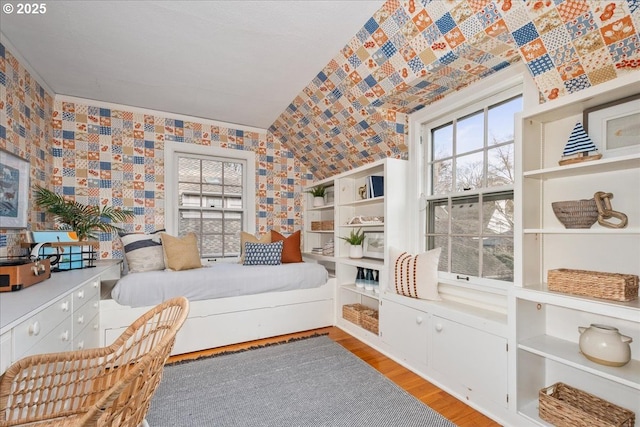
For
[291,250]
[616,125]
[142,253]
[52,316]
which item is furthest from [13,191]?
[616,125]

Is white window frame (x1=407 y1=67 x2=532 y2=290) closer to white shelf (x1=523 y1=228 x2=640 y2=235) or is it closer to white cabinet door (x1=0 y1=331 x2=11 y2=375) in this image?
white shelf (x1=523 y1=228 x2=640 y2=235)

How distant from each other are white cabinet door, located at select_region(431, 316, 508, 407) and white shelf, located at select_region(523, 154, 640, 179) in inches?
37.3

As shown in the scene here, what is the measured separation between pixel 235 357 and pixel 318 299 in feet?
3.35

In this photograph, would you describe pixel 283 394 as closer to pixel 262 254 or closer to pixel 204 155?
pixel 262 254

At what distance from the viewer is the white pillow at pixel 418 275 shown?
228cm

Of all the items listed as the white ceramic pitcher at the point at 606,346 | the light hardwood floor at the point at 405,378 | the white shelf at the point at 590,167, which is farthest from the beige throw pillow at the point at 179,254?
the white ceramic pitcher at the point at 606,346

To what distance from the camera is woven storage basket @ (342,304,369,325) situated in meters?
2.95

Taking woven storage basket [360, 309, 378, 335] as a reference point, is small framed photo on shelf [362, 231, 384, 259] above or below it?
above

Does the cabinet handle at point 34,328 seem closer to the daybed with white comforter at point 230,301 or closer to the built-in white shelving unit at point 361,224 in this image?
the daybed with white comforter at point 230,301

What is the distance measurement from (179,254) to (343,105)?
6.85 ft

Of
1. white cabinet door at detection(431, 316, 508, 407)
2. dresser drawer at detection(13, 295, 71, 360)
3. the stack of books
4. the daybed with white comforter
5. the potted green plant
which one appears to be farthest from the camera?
the stack of books

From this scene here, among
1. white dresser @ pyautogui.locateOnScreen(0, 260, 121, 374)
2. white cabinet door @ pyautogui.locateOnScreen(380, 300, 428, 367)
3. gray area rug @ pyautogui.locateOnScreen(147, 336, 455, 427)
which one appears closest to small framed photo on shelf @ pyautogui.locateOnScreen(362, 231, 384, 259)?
white cabinet door @ pyautogui.locateOnScreen(380, 300, 428, 367)

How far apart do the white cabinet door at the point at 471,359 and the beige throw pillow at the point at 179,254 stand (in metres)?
2.22

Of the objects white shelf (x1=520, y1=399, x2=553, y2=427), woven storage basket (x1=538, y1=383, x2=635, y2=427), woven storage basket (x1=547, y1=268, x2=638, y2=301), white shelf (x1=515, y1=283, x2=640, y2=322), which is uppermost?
woven storage basket (x1=547, y1=268, x2=638, y2=301)
